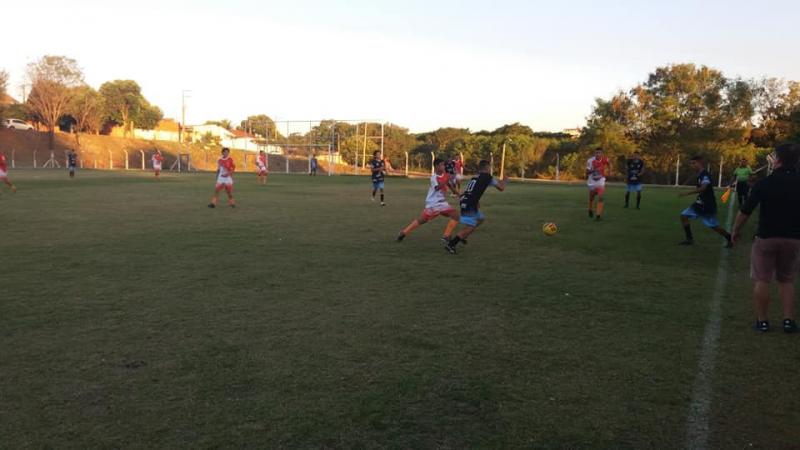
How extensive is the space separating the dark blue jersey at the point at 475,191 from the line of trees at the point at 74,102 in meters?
80.1

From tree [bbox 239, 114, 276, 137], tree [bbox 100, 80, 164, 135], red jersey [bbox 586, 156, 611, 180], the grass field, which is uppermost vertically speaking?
tree [bbox 100, 80, 164, 135]

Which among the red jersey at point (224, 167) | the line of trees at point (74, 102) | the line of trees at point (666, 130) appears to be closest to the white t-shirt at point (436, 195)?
the red jersey at point (224, 167)

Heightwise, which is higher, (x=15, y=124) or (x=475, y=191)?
(x=15, y=124)

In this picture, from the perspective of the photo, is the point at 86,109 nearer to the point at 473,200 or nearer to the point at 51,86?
the point at 51,86

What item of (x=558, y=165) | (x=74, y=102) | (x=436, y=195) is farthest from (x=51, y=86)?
(x=436, y=195)

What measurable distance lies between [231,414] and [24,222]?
1254 centimetres

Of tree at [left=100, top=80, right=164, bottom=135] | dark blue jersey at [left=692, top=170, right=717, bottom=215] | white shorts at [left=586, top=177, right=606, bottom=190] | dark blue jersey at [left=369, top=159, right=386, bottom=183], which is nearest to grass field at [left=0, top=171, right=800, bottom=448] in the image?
dark blue jersey at [left=692, top=170, right=717, bottom=215]

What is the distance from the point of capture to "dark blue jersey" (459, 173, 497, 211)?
1021 cm

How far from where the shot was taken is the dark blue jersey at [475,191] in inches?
402

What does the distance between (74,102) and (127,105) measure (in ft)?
40.5

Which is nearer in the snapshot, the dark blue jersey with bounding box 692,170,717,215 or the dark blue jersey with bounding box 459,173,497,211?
the dark blue jersey with bounding box 459,173,497,211

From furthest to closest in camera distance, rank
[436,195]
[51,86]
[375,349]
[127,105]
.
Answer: [127,105] < [51,86] < [436,195] < [375,349]

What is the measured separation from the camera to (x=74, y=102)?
7875 cm

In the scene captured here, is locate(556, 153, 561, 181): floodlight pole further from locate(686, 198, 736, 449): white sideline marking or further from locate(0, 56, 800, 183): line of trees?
locate(686, 198, 736, 449): white sideline marking
